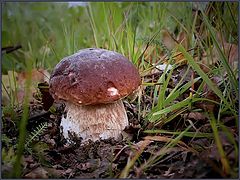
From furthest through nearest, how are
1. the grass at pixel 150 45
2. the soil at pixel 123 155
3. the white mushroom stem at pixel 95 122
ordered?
the white mushroom stem at pixel 95 122 → the grass at pixel 150 45 → the soil at pixel 123 155

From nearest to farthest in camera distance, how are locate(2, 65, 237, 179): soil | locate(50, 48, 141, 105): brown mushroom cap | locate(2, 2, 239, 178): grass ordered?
locate(2, 65, 237, 179): soil
locate(2, 2, 239, 178): grass
locate(50, 48, 141, 105): brown mushroom cap

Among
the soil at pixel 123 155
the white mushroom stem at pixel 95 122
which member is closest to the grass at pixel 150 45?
the soil at pixel 123 155

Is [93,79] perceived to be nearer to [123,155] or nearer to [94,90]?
[94,90]

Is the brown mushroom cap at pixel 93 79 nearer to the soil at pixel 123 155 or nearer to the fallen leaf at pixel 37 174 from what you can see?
the soil at pixel 123 155

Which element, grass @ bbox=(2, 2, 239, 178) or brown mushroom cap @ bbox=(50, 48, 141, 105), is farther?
brown mushroom cap @ bbox=(50, 48, 141, 105)

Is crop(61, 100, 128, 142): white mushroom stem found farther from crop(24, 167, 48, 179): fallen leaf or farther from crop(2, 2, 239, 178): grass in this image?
crop(24, 167, 48, 179): fallen leaf

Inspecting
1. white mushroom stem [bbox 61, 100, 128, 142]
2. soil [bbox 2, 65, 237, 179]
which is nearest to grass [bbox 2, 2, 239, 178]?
soil [bbox 2, 65, 237, 179]

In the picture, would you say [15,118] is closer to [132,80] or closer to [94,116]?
[94,116]
